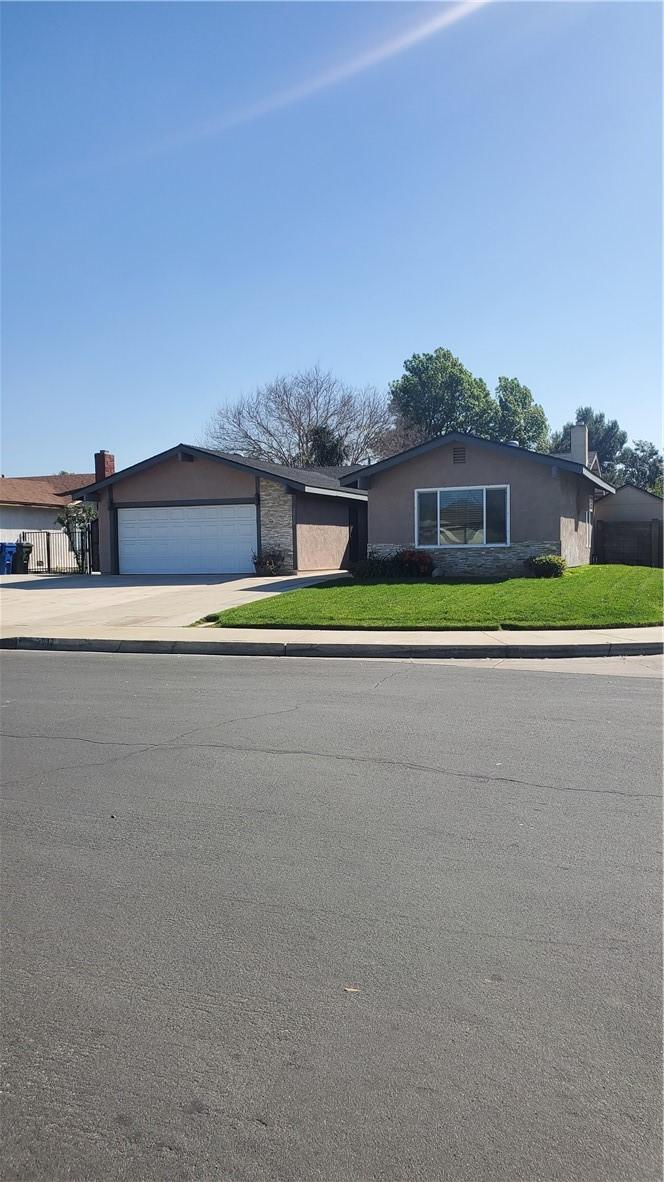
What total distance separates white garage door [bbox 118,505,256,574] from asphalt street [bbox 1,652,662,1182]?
68.2ft

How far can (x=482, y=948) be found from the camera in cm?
364

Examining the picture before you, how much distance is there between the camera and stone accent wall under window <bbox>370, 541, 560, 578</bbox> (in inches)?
909

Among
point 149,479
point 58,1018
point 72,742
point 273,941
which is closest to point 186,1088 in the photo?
point 58,1018

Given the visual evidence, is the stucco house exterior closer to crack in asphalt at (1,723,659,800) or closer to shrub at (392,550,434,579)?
shrub at (392,550,434,579)

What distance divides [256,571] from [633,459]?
64.8 metres

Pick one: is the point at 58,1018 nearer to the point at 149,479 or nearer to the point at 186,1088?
the point at 186,1088

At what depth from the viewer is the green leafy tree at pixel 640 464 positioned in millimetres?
80062

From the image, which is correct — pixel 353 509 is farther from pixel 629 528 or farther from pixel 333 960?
pixel 333 960

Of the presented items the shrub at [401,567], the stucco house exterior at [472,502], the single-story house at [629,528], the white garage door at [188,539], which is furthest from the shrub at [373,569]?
the single-story house at [629,528]

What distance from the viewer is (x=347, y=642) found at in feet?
43.5

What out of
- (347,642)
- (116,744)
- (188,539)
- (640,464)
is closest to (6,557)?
(188,539)

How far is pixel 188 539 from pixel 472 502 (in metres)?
9.75

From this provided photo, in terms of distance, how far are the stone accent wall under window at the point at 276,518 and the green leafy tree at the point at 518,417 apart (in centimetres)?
4357

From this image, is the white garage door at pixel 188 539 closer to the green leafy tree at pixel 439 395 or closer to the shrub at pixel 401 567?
the shrub at pixel 401 567
